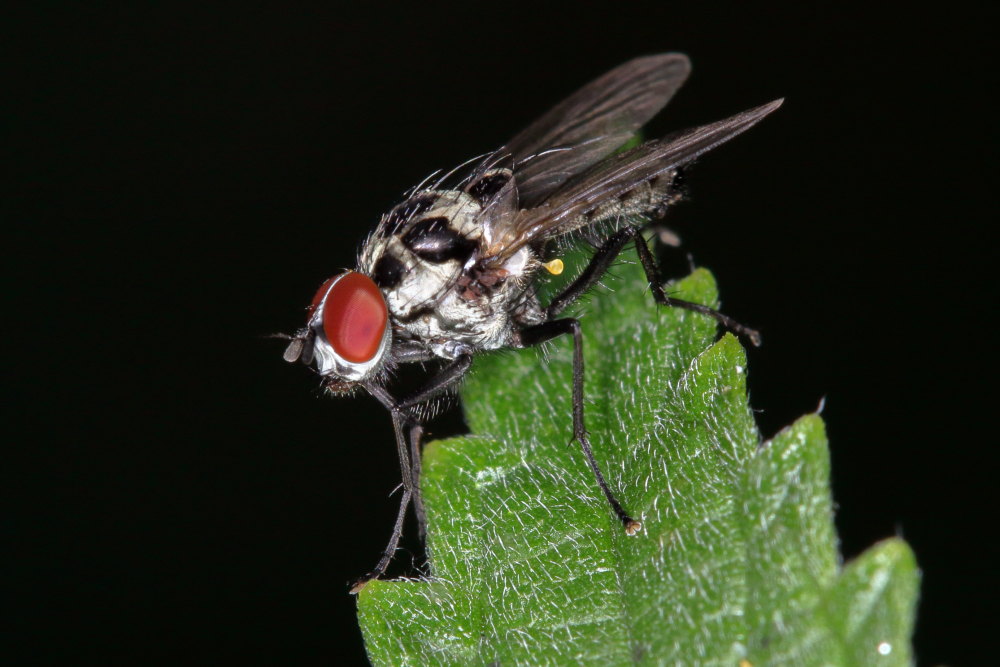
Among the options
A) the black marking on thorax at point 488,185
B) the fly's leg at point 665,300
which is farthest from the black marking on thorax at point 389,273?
the fly's leg at point 665,300

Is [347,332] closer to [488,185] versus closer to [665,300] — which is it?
[488,185]

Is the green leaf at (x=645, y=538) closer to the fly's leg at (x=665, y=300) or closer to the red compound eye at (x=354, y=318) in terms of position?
the fly's leg at (x=665, y=300)

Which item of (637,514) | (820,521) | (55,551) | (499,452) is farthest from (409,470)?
(55,551)

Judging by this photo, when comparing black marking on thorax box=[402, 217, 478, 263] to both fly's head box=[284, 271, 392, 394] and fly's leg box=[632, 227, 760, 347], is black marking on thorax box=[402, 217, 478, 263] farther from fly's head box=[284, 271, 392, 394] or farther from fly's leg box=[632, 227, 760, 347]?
fly's leg box=[632, 227, 760, 347]

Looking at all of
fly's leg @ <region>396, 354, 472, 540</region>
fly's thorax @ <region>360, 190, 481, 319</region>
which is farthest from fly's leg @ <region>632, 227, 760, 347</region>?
fly's leg @ <region>396, 354, 472, 540</region>

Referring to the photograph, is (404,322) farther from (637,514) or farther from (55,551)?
(55,551)

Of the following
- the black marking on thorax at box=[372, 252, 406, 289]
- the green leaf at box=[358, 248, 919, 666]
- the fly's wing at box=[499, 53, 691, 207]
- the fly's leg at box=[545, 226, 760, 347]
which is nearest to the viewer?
the green leaf at box=[358, 248, 919, 666]

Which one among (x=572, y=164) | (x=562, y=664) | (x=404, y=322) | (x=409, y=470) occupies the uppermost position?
(x=572, y=164)
